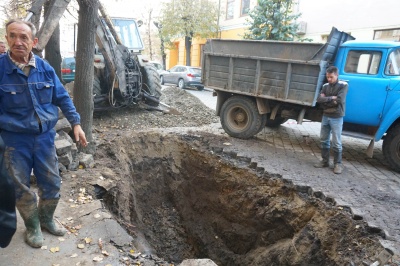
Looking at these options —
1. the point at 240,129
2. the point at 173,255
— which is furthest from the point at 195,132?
the point at 173,255

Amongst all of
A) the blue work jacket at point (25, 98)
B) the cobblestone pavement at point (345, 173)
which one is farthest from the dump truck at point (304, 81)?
the blue work jacket at point (25, 98)

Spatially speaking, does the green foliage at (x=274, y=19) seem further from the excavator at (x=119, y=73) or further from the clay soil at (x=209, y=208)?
the clay soil at (x=209, y=208)

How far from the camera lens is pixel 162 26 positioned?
25.8 m

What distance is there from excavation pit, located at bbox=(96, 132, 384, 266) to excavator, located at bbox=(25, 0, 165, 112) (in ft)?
6.44

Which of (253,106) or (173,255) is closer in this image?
(173,255)

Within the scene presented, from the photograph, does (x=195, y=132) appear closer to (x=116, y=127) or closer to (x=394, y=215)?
(x=116, y=127)

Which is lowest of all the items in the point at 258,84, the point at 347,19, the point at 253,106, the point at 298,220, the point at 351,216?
the point at 298,220

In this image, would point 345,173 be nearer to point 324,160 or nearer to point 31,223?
point 324,160

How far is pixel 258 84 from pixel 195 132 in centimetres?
189

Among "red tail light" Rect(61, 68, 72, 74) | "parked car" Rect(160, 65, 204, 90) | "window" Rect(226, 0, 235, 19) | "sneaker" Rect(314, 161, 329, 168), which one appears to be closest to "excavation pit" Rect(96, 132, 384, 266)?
"sneaker" Rect(314, 161, 329, 168)

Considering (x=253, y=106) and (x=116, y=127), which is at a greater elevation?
(x=253, y=106)

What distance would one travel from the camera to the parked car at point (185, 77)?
62.6 ft

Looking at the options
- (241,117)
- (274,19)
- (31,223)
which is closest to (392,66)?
(241,117)

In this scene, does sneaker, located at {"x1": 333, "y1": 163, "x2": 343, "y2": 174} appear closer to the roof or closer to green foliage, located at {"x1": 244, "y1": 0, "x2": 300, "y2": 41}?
the roof
